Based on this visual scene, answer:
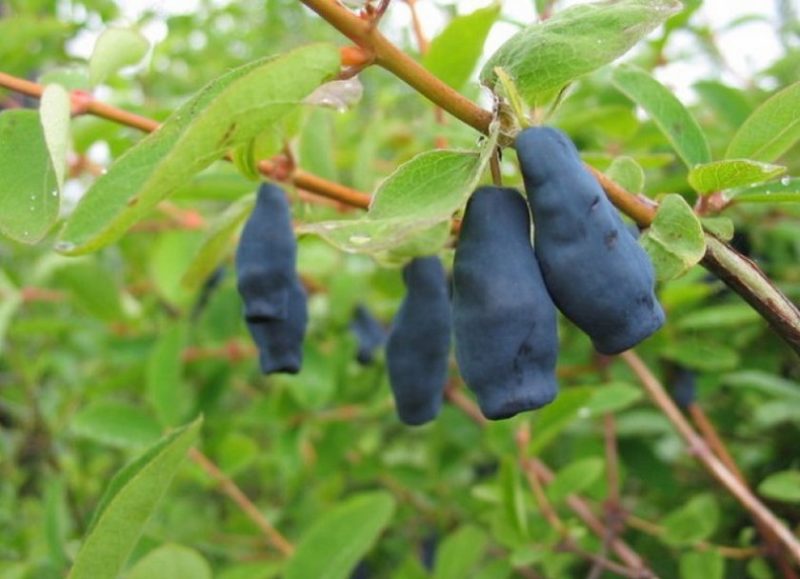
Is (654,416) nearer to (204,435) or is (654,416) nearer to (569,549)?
(569,549)

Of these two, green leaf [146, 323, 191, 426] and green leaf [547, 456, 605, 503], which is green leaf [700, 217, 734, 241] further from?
green leaf [146, 323, 191, 426]

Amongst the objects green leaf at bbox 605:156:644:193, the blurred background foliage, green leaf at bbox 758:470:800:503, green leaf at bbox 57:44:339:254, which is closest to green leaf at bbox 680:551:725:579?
the blurred background foliage

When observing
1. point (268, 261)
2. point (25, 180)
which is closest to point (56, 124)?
point (25, 180)

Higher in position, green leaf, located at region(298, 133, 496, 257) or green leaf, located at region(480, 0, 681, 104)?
green leaf, located at region(480, 0, 681, 104)

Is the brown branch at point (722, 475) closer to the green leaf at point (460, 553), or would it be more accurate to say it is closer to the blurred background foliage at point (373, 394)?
the blurred background foliage at point (373, 394)

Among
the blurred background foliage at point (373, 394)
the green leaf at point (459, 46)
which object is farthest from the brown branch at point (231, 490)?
the green leaf at point (459, 46)

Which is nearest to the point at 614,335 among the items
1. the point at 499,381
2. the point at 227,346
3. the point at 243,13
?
the point at 499,381

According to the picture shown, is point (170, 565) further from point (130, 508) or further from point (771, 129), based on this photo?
point (771, 129)
